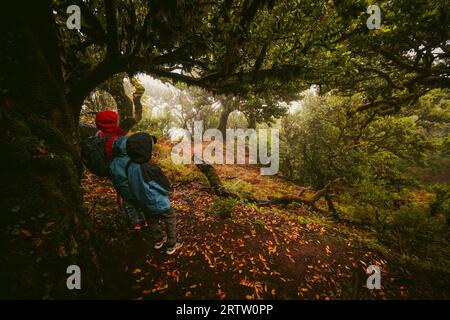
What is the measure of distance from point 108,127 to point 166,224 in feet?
6.38

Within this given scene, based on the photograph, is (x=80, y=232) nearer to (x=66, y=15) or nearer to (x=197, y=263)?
(x=197, y=263)

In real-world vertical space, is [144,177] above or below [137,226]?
above

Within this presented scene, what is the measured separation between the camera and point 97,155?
3520 millimetres

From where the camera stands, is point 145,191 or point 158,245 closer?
point 145,191

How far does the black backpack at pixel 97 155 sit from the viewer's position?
11.6 feet

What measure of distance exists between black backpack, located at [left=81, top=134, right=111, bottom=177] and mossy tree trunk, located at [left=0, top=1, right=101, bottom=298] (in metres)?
0.18

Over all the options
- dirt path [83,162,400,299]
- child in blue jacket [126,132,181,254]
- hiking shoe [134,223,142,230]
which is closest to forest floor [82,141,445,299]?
dirt path [83,162,400,299]

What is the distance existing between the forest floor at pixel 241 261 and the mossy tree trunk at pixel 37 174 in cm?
82

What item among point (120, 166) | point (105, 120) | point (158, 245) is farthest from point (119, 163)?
point (158, 245)

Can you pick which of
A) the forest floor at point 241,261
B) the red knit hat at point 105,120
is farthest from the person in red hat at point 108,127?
the forest floor at point 241,261

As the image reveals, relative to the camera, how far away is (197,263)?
3840 mm

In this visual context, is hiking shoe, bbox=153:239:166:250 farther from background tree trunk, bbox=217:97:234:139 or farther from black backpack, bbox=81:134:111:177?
background tree trunk, bbox=217:97:234:139

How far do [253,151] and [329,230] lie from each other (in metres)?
11.2

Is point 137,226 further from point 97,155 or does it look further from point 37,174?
point 37,174
